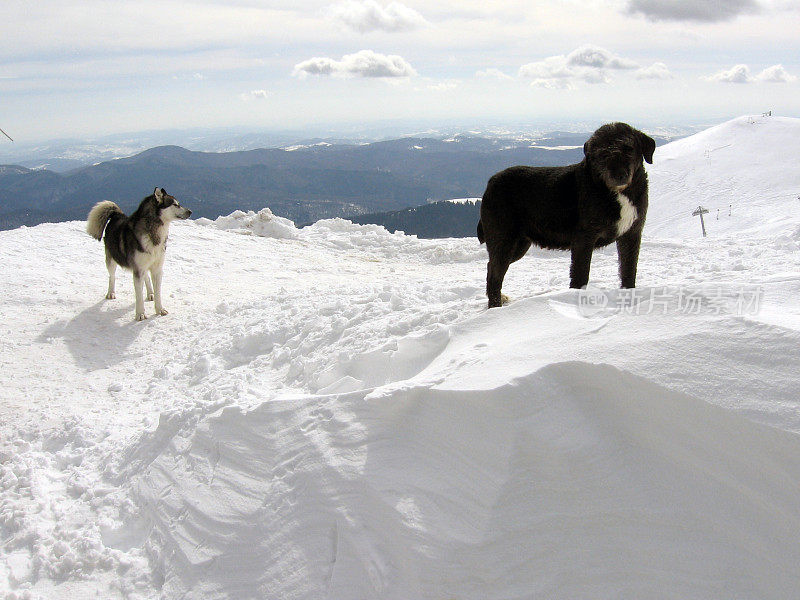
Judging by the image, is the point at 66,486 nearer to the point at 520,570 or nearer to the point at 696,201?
the point at 520,570

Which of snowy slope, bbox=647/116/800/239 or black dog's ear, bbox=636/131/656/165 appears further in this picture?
snowy slope, bbox=647/116/800/239

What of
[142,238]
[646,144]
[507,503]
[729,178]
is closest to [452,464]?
[507,503]

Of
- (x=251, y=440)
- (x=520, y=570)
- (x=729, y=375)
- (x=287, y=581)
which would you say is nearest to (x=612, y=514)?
(x=520, y=570)

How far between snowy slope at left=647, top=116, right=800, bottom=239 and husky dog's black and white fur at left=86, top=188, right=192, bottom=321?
24.9 metres

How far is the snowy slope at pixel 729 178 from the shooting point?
28.5 m

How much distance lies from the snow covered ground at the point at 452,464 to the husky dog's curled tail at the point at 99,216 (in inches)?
148

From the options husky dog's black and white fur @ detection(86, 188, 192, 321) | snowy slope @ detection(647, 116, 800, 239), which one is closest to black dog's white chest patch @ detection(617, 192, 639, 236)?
husky dog's black and white fur @ detection(86, 188, 192, 321)

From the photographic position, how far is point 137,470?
4043mm

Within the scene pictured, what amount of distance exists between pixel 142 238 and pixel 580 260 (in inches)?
258

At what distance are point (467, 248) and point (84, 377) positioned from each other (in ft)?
31.4

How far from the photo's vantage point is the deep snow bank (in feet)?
7.06

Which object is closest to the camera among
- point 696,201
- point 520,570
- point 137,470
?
point 520,570

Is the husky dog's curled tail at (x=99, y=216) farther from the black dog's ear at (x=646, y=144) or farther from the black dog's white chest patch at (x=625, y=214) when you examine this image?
the black dog's ear at (x=646, y=144)

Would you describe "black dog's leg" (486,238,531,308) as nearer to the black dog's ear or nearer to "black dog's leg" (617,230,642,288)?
"black dog's leg" (617,230,642,288)
